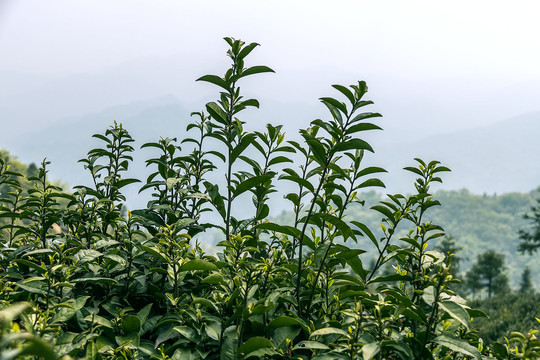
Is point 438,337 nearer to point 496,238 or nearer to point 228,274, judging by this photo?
point 228,274

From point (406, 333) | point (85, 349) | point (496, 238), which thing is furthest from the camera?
point (496, 238)

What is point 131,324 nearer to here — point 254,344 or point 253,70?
point 254,344

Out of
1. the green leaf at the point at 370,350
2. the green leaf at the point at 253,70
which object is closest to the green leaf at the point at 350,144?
the green leaf at the point at 253,70

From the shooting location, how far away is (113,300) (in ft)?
5.66

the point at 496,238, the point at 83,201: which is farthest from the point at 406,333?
the point at 496,238

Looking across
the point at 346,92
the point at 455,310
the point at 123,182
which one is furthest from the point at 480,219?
the point at 455,310

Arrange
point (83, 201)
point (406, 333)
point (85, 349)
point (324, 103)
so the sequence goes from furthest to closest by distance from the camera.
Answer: point (83, 201), point (324, 103), point (406, 333), point (85, 349)

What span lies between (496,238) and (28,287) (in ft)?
467

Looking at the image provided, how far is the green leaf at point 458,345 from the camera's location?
1343 millimetres

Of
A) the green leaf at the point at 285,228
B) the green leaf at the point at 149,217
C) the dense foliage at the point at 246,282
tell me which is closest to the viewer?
the dense foliage at the point at 246,282

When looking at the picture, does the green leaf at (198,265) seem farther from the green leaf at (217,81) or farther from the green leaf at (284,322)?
the green leaf at (217,81)

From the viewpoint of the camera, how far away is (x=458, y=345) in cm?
137

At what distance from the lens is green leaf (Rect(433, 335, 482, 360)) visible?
134 centimetres

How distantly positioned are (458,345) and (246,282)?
29.4 inches
